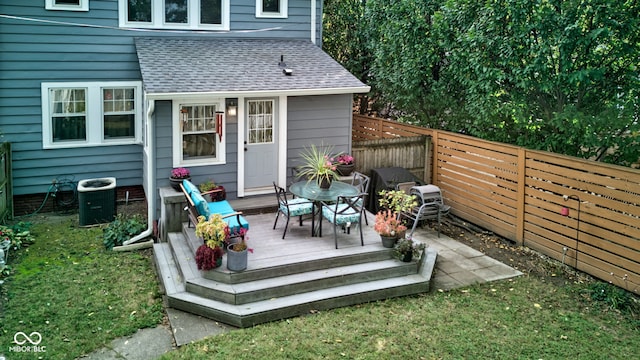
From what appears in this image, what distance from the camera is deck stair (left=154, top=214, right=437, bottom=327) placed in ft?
21.6

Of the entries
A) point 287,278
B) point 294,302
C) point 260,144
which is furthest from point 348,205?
point 260,144

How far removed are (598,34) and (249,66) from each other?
237 inches

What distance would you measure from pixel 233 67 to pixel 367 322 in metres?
5.88

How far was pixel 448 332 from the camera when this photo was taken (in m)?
6.25

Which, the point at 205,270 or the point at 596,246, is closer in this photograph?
the point at 205,270

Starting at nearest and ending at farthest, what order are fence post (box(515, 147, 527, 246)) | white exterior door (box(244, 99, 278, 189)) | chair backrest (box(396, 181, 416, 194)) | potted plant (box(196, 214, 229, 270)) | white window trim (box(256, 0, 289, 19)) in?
potted plant (box(196, 214, 229, 270)) → fence post (box(515, 147, 527, 246)) → white exterior door (box(244, 99, 278, 189)) → chair backrest (box(396, 181, 416, 194)) → white window trim (box(256, 0, 289, 19))

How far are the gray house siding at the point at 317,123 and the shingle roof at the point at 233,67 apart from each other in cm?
38

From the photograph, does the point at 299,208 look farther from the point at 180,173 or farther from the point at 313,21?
the point at 313,21

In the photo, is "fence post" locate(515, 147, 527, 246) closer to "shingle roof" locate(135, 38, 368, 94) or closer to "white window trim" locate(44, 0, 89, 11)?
"shingle roof" locate(135, 38, 368, 94)

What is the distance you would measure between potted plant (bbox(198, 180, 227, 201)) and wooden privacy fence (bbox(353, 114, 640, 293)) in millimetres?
4385

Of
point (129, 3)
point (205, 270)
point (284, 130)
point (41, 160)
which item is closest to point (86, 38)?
point (129, 3)

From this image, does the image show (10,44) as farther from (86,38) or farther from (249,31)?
(249,31)

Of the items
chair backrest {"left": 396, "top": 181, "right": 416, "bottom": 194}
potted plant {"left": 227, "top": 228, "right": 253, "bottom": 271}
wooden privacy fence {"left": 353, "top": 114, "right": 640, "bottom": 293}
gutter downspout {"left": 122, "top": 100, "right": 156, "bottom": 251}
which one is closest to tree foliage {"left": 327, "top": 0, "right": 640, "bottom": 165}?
wooden privacy fence {"left": 353, "top": 114, "right": 640, "bottom": 293}

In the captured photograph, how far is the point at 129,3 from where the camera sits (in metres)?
10.9
